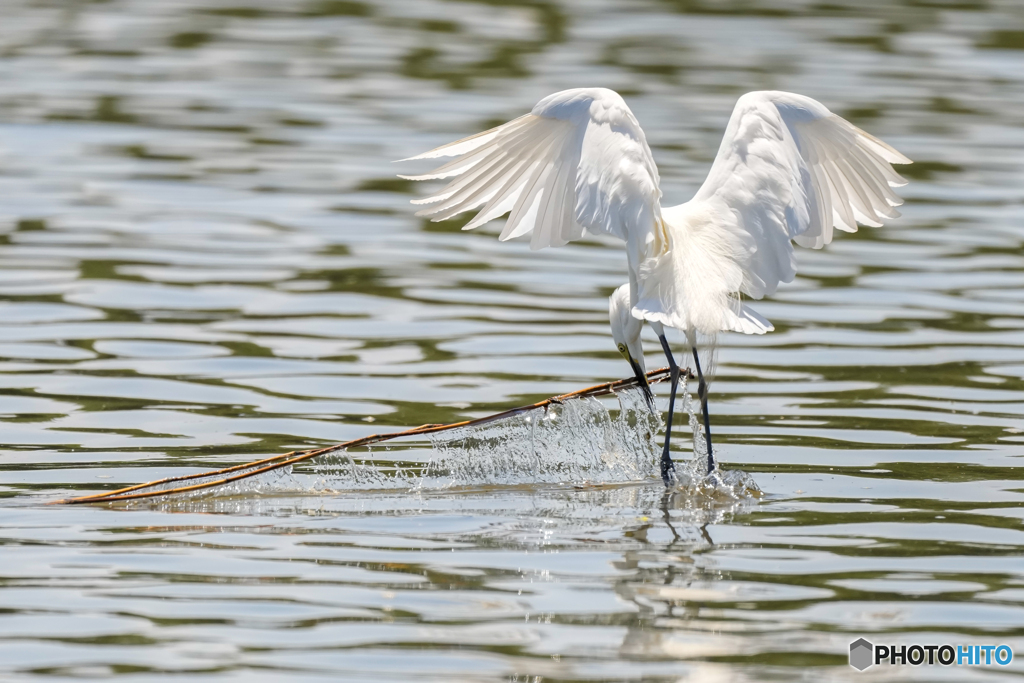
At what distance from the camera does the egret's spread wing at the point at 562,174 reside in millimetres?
7078

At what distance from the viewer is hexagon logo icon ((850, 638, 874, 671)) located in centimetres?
494

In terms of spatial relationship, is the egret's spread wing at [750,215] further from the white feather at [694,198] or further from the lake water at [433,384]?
the lake water at [433,384]

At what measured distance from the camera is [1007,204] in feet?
48.6

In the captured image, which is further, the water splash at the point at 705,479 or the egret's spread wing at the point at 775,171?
the egret's spread wing at the point at 775,171

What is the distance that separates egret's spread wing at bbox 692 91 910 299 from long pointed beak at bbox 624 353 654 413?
2.68ft

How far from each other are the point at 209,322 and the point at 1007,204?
821cm

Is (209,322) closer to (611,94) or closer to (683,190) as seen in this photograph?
(611,94)

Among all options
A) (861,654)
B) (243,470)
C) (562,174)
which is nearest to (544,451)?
(562,174)

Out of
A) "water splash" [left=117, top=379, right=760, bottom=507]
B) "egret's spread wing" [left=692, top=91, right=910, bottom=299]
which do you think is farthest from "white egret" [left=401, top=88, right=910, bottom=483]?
"water splash" [left=117, top=379, right=760, bottom=507]

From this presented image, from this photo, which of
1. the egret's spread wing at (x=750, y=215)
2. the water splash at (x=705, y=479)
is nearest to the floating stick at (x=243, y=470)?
the water splash at (x=705, y=479)

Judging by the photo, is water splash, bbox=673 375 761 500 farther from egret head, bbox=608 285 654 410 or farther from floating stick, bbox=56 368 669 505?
floating stick, bbox=56 368 669 505

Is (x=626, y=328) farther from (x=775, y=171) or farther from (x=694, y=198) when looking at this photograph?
(x=775, y=171)

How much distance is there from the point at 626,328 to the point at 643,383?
379 millimetres

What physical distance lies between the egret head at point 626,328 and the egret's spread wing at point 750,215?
51 centimetres
